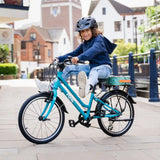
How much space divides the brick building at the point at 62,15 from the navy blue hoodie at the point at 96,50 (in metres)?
90.9

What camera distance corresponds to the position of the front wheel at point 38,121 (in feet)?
15.4

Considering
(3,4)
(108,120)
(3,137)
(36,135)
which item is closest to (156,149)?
(108,120)

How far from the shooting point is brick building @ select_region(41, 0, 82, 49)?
97938 mm

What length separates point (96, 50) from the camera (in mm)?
5039

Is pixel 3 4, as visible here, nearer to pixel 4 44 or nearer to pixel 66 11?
pixel 4 44

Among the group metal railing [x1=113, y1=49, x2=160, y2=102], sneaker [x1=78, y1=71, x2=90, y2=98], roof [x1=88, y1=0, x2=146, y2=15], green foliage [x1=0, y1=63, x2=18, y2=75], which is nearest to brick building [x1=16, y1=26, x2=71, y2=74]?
roof [x1=88, y1=0, x2=146, y2=15]

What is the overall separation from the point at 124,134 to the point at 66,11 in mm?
97434

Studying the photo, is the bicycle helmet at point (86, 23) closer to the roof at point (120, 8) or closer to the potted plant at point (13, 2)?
the potted plant at point (13, 2)

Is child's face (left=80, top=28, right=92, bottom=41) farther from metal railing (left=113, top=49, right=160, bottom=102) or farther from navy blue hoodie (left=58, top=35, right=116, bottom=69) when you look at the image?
metal railing (left=113, top=49, right=160, bottom=102)

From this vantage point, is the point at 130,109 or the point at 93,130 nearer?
the point at 130,109

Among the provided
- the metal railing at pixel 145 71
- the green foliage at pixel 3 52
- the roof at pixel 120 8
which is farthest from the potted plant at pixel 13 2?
the roof at pixel 120 8

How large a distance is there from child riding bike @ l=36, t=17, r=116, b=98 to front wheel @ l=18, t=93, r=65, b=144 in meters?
0.23

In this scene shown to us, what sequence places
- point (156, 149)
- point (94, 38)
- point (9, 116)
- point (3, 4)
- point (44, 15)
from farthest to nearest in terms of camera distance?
point (44, 15) < point (3, 4) < point (9, 116) < point (94, 38) < point (156, 149)

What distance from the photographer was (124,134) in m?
5.61
